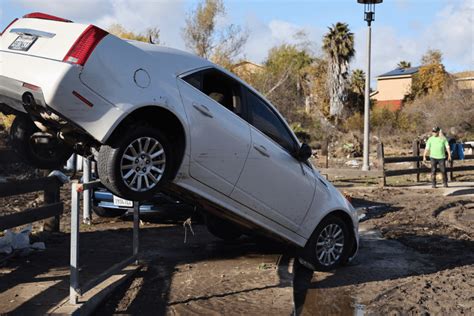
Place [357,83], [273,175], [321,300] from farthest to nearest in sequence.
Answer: [357,83], [273,175], [321,300]

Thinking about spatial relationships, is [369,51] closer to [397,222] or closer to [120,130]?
A: [397,222]

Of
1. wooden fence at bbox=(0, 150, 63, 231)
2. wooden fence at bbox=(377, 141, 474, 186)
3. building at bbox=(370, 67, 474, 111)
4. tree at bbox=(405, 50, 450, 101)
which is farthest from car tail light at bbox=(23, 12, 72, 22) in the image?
building at bbox=(370, 67, 474, 111)

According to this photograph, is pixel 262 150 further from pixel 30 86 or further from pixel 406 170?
pixel 406 170

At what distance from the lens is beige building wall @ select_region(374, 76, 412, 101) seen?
61509mm

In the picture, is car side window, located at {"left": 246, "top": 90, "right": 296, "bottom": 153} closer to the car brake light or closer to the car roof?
the car roof

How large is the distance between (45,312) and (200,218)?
419cm

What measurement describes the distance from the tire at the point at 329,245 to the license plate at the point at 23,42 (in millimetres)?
3794

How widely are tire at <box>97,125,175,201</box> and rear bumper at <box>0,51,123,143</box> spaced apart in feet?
0.61

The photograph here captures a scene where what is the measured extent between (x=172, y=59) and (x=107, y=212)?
4.91 meters

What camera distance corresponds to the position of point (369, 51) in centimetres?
2120

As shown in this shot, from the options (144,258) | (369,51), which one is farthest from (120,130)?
(369,51)

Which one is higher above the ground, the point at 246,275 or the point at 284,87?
the point at 284,87

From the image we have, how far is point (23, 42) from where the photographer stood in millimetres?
4926

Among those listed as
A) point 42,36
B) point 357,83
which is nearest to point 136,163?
point 42,36
